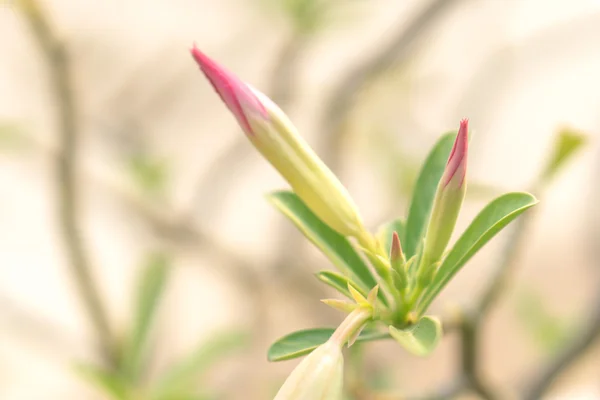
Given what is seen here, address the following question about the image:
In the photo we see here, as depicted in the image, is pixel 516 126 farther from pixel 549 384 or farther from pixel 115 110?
pixel 549 384

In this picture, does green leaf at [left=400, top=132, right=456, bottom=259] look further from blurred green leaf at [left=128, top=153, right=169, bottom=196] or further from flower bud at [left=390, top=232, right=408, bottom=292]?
blurred green leaf at [left=128, top=153, right=169, bottom=196]

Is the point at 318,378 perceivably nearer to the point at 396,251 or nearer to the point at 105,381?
the point at 396,251

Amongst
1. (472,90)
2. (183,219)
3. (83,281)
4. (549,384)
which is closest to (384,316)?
(549,384)

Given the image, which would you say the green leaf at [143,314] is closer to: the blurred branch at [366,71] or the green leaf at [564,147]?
the blurred branch at [366,71]

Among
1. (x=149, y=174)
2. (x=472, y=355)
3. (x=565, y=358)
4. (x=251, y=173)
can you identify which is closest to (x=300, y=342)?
(x=472, y=355)

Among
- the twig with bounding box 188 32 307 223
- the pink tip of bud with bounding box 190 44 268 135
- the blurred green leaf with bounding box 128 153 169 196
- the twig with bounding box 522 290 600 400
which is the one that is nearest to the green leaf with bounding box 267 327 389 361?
the pink tip of bud with bounding box 190 44 268 135

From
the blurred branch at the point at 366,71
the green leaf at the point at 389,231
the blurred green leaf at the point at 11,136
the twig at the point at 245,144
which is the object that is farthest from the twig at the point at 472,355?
the blurred green leaf at the point at 11,136
